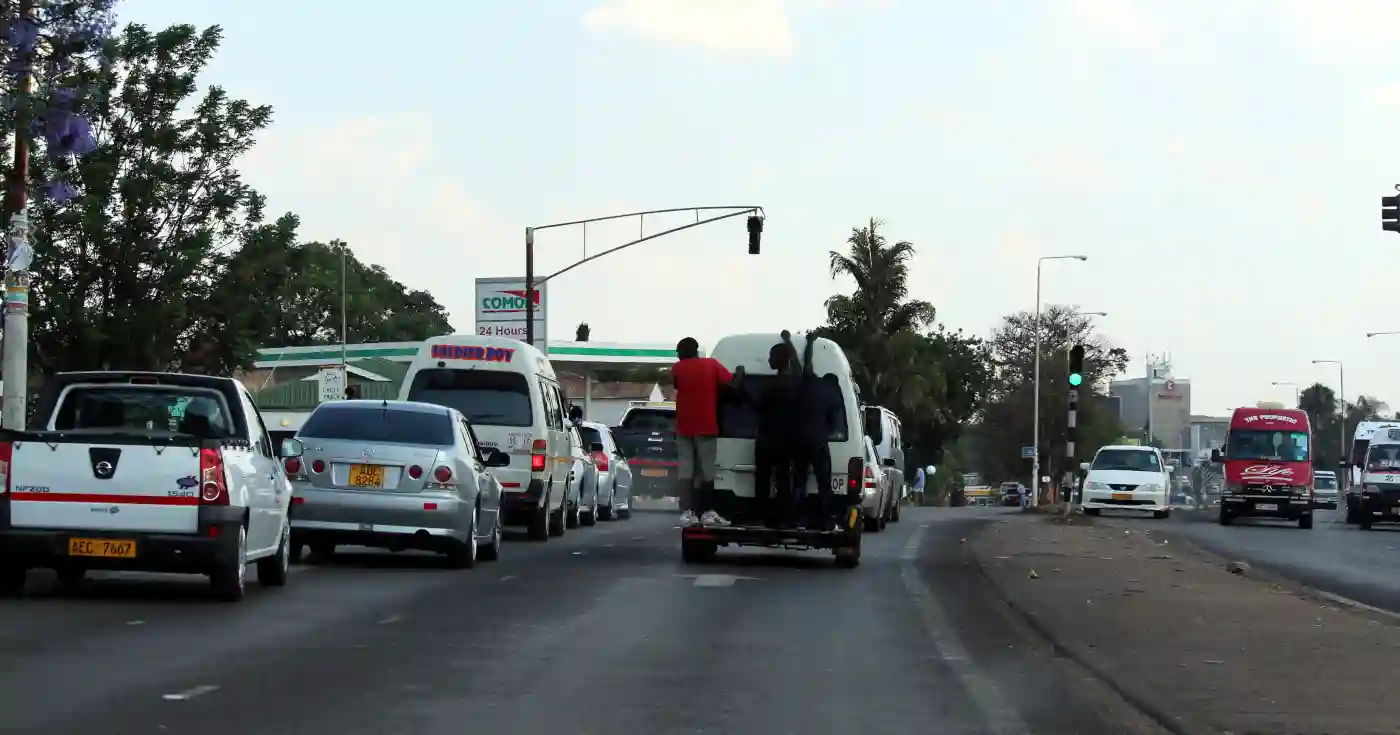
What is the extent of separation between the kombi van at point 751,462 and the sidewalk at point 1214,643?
66.8 inches

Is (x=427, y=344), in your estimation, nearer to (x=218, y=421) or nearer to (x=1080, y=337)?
(x=218, y=421)

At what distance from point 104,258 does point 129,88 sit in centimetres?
239

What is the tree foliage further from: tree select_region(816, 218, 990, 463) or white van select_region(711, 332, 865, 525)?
tree select_region(816, 218, 990, 463)

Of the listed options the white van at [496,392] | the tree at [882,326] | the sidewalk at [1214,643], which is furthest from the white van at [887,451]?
the tree at [882,326]

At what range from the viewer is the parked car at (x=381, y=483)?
19594 mm

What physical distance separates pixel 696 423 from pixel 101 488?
24.7 feet

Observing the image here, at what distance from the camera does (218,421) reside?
15.8 m

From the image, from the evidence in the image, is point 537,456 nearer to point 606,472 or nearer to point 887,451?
point 606,472

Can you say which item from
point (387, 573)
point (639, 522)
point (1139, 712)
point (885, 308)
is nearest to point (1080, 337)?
point (885, 308)

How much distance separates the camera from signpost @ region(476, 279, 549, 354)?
2262 inches

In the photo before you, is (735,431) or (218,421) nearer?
(218,421)

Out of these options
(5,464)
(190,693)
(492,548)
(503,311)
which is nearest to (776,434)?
(492,548)

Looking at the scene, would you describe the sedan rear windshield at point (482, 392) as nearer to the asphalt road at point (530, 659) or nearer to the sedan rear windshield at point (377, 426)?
the sedan rear windshield at point (377, 426)

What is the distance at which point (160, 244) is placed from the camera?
2928 cm
